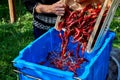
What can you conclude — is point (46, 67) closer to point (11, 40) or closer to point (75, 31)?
point (75, 31)

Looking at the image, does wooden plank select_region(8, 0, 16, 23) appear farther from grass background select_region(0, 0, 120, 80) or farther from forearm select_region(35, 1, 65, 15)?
forearm select_region(35, 1, 65, 15)

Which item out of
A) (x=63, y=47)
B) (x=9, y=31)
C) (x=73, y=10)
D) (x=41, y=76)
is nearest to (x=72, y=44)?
(x=63, y=47)

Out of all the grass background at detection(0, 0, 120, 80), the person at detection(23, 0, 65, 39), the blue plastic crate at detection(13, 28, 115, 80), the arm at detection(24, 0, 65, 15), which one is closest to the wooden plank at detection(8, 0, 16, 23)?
the grass background at detection(0, 0, 120, 80)

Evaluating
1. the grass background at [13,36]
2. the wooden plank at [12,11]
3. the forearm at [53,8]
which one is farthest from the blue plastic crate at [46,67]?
the wooden plank at [12,11]

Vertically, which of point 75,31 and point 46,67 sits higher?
point 75,31

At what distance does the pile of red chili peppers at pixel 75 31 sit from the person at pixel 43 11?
99mm

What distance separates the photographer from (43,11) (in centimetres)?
321

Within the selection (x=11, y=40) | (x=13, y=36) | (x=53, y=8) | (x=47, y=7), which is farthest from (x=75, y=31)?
(x=13, y=36)

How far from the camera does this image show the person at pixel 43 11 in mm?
2932

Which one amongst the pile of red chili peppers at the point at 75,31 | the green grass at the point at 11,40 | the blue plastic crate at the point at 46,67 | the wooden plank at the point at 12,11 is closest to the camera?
the blue plastic crate at the point at 46,67

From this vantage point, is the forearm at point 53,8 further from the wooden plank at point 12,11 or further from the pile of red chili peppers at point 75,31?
the wooden plank at point 12,11

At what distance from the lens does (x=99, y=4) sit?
2895mm

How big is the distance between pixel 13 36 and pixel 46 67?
10.6ft

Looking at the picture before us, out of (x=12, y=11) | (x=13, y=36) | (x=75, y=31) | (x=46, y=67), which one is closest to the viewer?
(x=46, y=67)
